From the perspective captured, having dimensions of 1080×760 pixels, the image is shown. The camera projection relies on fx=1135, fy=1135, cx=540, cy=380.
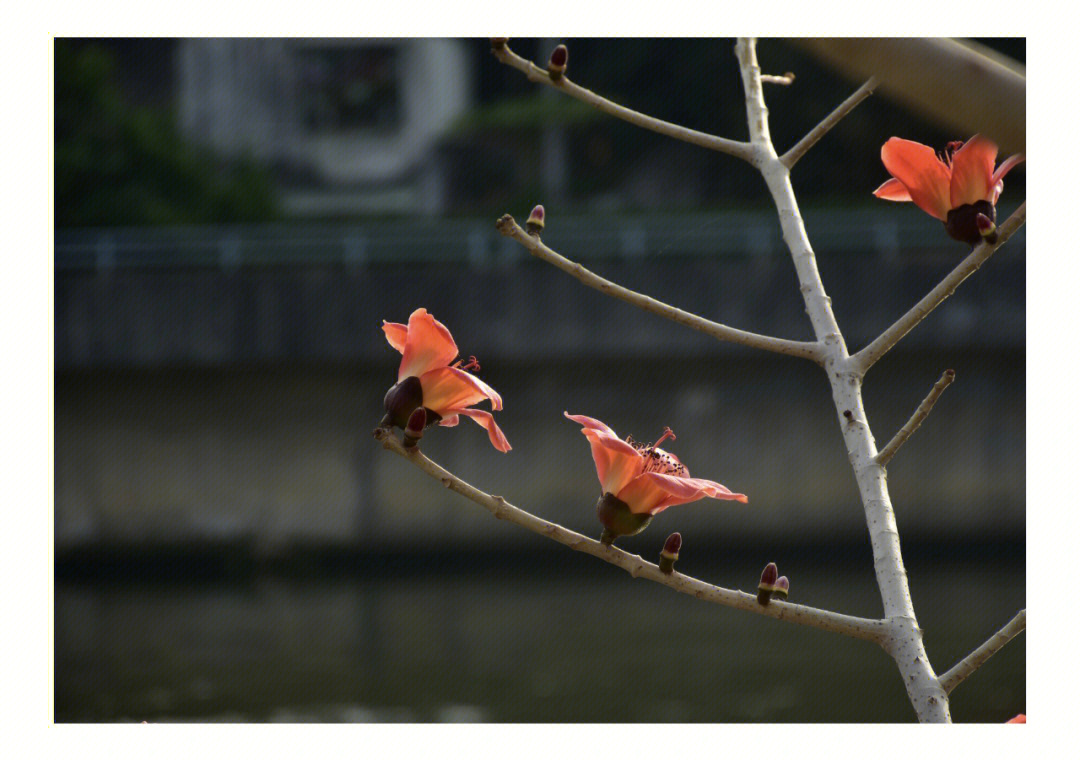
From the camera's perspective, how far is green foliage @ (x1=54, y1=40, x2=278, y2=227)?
3.22 metres

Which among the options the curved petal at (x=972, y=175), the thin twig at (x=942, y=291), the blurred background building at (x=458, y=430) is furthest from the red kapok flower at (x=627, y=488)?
the blurred background building at (x=458, y=430)

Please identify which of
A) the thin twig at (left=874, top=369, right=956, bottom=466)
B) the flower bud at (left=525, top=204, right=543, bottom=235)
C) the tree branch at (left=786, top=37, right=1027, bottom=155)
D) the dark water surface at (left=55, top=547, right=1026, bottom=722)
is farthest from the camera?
the dark water surface at (left=55, top=547, right=1026, bottom=722)

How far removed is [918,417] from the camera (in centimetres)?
55

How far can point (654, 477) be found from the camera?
0.56 metres

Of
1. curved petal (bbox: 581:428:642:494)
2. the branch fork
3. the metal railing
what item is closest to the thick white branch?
the branch fork

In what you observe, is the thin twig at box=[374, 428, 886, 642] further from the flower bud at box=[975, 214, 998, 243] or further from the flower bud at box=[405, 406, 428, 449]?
the flower bud at box=[975, 214, 998, 243]

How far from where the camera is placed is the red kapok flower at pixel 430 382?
581 mm

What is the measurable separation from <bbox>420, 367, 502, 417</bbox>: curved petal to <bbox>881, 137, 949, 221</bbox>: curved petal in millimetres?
253

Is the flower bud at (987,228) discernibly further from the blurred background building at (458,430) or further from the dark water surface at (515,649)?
the blurred background building at (458,430)

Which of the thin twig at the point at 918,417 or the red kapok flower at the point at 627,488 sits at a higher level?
the thin twig at the point at 918,417

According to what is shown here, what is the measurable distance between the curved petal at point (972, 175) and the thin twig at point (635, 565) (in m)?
0.24
